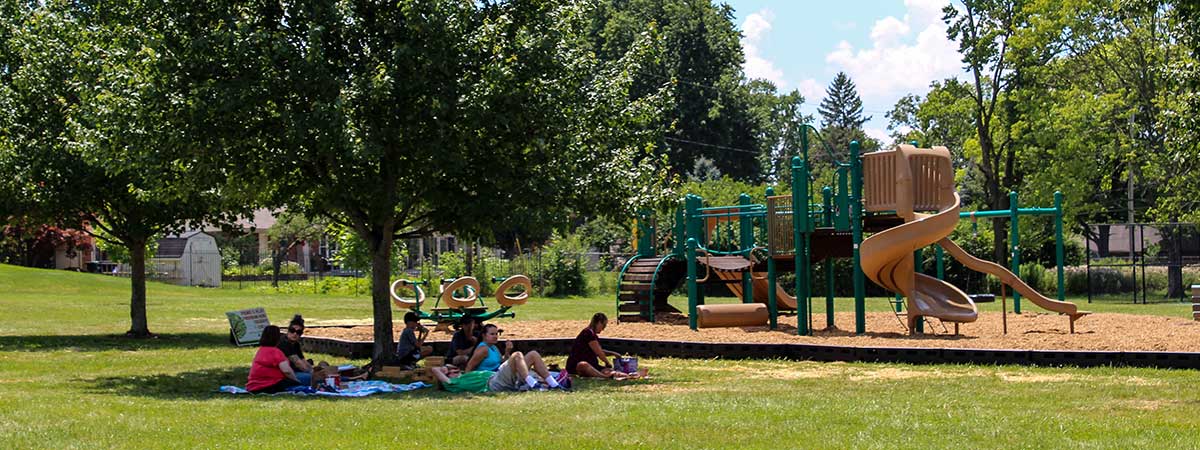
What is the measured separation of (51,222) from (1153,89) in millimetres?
35394

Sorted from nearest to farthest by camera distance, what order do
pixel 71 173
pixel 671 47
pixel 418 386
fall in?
pixel 418 386, pixel 71 173, pixel 671 47

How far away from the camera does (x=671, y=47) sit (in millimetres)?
72562

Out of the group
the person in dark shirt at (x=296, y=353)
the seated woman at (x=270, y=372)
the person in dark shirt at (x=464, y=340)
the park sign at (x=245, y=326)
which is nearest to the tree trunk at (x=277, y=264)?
the park sign at (x=245, y=326)

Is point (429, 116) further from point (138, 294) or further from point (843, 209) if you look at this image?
point (138, 294)

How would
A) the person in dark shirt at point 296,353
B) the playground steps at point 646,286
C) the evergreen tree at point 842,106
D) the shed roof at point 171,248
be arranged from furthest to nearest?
the evergreen tree at point 842,106 → the shed roof at point 171,248 → the playground steps at point 646,286 → the person in dark shirt at point 296,353

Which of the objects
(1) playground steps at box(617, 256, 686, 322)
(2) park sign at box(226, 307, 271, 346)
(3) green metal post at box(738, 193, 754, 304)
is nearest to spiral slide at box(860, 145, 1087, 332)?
(3) green metal post at box(738, 193, 754, 304)

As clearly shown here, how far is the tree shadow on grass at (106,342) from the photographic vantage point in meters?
23.8

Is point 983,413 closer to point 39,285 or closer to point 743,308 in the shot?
point 743,308

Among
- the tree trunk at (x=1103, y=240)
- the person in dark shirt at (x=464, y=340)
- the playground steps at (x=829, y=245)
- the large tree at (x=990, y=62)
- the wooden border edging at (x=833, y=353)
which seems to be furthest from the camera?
the tree trunk at (x=1103, y=240)

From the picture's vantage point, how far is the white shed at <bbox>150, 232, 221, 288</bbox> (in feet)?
202

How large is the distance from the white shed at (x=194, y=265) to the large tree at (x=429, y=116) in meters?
43.7

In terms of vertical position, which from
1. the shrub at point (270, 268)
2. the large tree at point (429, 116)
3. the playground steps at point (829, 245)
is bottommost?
the shrub at point (270, 268)

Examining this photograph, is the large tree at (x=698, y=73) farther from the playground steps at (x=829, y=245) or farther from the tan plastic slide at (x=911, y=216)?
the tan plastic slide at (x=911, y=216)

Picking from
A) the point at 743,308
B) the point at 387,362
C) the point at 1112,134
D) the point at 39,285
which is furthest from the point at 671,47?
the point at 387,362
